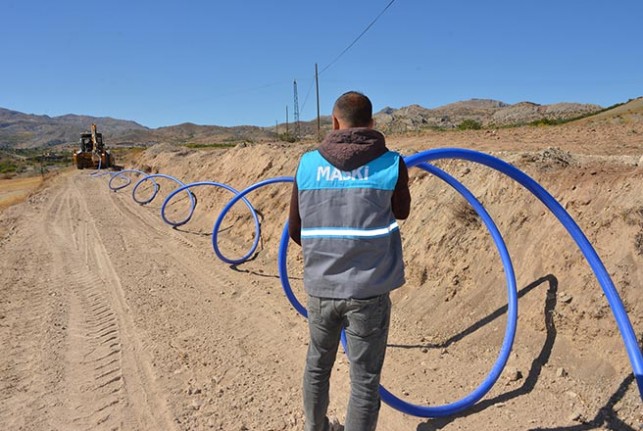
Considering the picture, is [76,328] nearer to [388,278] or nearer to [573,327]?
[388,278]

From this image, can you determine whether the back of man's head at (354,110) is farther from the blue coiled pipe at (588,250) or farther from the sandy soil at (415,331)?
the sandy soil at (415,331)

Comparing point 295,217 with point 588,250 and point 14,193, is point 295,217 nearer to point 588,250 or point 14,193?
point 588,250

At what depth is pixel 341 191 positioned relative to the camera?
2.50 meters

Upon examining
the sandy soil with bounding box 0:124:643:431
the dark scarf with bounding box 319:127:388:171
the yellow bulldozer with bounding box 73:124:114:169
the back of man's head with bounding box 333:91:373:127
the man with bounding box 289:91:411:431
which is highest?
the yellow bulldozer with bounding box 73:124:114:169

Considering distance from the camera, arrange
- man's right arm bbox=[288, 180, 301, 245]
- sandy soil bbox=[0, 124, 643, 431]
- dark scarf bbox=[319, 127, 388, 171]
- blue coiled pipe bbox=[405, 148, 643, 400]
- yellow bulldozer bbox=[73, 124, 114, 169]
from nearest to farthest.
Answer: dark scarf bbox=[319, 127, 388, 171] → man's right arm bbox=[288, 180, 301, 245] → blue coiled pipe bbox=[405, 148, 643, 400] → sandy soil bbox=[0, 124, 643, 431] → yellow bulldozer bbox=[73, 124, 114, 169]

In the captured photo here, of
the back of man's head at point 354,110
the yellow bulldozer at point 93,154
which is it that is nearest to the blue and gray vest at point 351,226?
the back of man's head at point 354,110

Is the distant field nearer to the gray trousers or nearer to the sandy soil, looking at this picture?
the sandy soil

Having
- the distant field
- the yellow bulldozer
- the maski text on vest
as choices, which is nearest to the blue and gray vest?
the maski text on vest

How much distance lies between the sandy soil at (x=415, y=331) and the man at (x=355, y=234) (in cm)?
175

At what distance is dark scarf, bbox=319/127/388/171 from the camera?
2.47 metres

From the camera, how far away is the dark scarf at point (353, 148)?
8.12ft

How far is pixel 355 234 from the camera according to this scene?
2490 millimetres

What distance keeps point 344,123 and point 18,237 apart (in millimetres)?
12534

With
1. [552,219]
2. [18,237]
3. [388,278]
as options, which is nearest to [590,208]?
[552,219]
